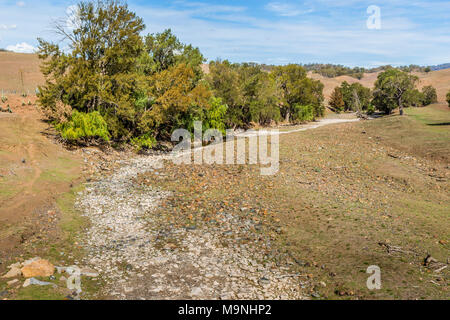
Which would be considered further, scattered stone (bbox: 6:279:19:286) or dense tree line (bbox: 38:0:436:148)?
dense tree line (bbox: 38:0:436:148)

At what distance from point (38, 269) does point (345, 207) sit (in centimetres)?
A: 1247

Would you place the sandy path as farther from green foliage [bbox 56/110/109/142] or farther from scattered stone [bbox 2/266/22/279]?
green foliage [bbox 56/110/109/142]

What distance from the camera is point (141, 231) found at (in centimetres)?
1247

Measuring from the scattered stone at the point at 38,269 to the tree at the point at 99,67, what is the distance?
1860 centimetres

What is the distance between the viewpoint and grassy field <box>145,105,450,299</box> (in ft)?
29.4

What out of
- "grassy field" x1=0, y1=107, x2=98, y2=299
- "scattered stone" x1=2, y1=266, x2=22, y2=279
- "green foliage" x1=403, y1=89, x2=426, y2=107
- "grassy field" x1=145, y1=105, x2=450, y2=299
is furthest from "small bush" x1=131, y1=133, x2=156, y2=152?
"green foliage" x1=403, y1=89, x2=426, y2=107

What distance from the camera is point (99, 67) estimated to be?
26.2 m

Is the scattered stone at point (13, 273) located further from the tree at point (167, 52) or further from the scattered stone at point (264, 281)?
the tree at point (167, 52)

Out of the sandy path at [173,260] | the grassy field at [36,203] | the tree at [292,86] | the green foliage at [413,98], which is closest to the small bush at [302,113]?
the tree at [292,86]

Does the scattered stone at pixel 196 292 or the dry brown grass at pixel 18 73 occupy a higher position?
the dry brown grass at pixel 18 73

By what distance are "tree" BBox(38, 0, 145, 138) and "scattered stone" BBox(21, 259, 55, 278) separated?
732 inches

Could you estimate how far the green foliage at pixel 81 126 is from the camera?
2325cm
